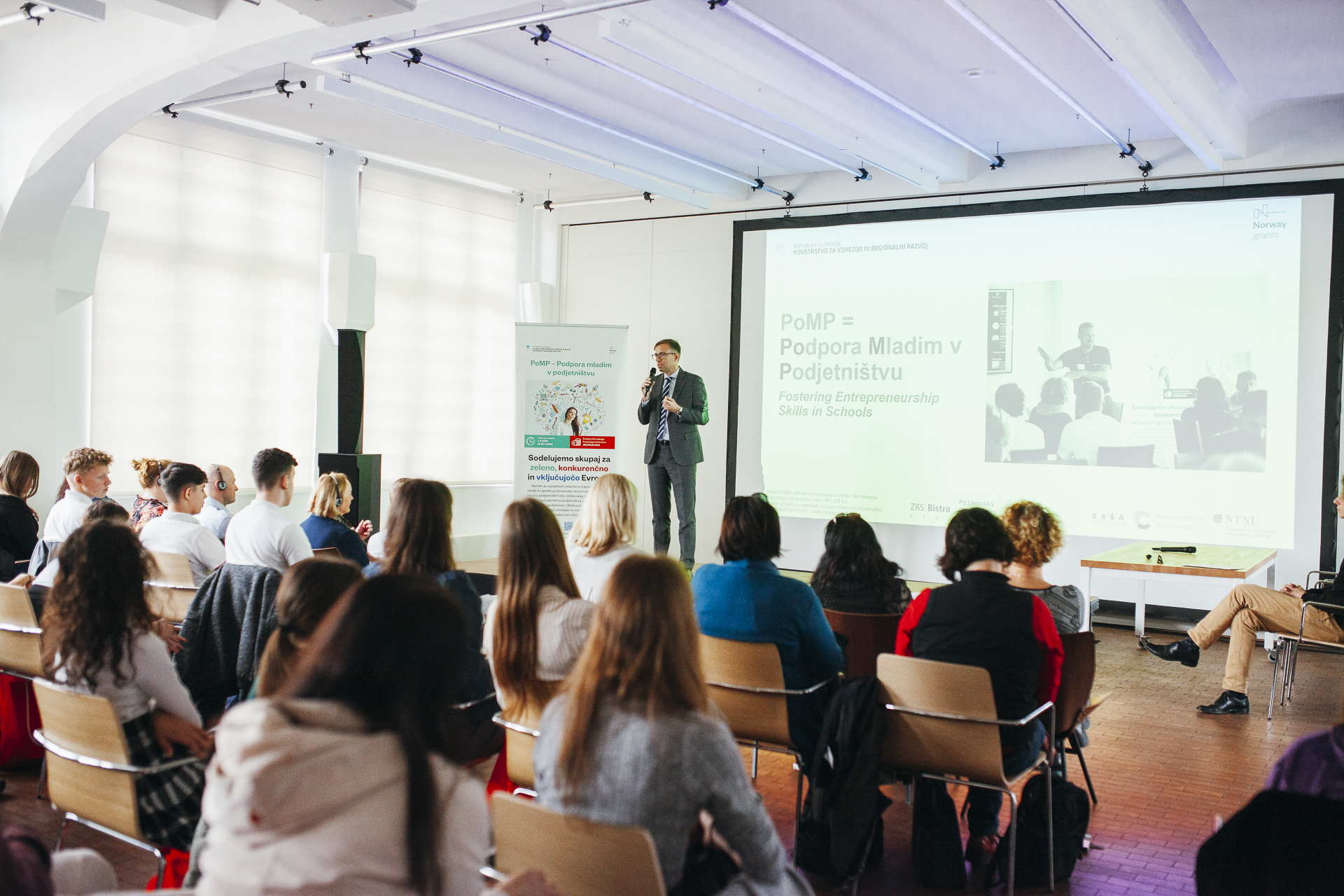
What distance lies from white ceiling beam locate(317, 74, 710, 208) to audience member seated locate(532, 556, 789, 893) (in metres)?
5.21

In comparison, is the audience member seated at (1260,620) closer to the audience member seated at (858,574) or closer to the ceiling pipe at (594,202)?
the audience member seated at (858,574)

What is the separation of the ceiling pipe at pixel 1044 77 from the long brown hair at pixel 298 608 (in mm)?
3891

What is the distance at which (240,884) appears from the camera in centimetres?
135

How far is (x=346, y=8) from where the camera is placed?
4.45 meters

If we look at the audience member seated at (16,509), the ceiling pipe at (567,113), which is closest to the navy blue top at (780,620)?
the audience member seated at (16,509)

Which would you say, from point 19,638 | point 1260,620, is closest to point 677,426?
point 1260,620

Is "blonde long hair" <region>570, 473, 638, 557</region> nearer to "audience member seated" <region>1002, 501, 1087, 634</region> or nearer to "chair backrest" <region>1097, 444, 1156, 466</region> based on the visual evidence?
"audience member seated" <region>1002, 501, 1087, 634</region>

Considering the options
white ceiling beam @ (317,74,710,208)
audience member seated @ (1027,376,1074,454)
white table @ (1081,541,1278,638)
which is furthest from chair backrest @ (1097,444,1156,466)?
white ceiling beam @ (317,74,710,208)

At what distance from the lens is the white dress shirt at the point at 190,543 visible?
Result: 4.14 m

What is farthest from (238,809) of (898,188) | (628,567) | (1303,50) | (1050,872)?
(898,188)

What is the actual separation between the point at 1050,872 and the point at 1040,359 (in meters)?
5.31

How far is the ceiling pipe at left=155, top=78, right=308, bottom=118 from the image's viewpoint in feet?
20.1

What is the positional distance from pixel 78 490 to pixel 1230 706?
562 centimetres

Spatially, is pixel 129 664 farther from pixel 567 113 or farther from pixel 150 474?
pixel 567 113
